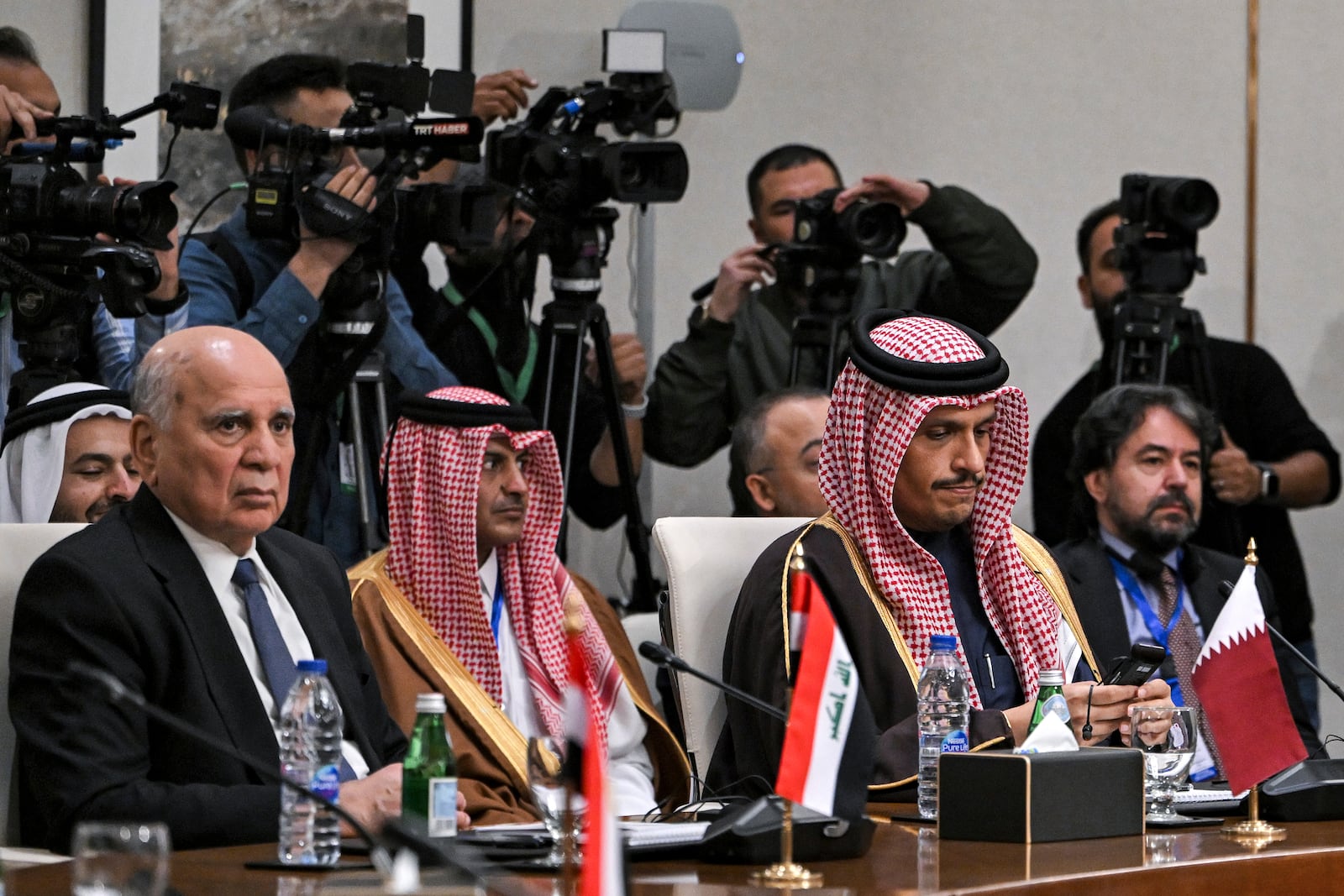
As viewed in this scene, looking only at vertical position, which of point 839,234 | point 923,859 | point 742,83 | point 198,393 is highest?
point 742,83

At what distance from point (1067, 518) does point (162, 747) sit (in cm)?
281

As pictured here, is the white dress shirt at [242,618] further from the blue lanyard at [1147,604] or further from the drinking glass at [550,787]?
the blue lanyard at [1147,604]

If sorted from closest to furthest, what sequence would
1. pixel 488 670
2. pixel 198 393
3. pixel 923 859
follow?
pixel 923 859 → pixel 198 393 → pixel 488 670

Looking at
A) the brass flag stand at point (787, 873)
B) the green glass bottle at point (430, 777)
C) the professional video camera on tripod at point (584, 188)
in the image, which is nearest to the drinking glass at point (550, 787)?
the green glass bottle at point (430, 777)

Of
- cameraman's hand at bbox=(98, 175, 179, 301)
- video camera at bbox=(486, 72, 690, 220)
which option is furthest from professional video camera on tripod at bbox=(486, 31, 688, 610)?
cameraman's hand at bbox=(98, 175, 179, 301)

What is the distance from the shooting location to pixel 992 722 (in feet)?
8.98

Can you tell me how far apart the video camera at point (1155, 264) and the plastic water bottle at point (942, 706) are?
2216 millimetres

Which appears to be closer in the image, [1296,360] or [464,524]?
[464,524]

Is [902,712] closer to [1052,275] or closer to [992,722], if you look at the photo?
[992,722]

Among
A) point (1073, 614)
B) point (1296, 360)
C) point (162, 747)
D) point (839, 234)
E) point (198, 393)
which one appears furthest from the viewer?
point (1296, 360)

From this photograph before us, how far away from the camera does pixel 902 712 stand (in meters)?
2.91

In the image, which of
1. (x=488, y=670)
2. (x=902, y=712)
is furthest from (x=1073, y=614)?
(x=488, y=670)

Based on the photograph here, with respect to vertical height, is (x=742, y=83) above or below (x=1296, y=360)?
above

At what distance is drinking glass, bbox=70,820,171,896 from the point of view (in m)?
1.48
